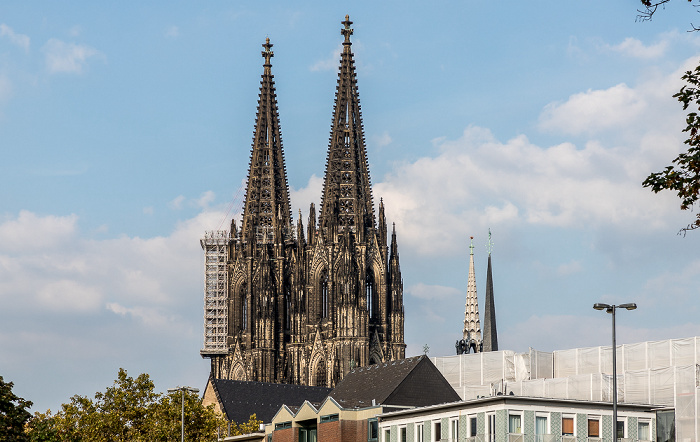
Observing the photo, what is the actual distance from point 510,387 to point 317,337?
46.7 metres

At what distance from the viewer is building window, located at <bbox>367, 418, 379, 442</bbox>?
7225 centimetres

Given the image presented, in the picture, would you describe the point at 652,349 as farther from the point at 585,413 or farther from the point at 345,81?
the point at 345,81

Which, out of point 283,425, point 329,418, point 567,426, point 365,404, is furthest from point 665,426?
point 283,425

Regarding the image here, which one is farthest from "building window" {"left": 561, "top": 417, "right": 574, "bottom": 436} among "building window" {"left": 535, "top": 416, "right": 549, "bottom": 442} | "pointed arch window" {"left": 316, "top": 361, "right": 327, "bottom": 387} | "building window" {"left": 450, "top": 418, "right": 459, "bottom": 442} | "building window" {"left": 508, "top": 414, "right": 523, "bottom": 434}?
"pointed arch window" {"left": 316, "top": 361, "right": 327, "bottom": 387}

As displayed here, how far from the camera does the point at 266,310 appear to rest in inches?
6038

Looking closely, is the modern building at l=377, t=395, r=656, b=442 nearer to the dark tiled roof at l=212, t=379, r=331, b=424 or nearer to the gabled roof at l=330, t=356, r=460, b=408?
the gabled roof at l=330, t=356, r=460, b=408

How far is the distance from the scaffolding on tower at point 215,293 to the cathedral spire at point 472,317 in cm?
2620

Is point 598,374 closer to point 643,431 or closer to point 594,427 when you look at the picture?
point 643,431

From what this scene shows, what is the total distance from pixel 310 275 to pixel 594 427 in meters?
87.0

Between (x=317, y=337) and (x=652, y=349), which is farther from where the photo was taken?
(x=317, y=337)

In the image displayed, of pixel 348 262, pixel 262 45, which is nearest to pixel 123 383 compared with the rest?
pixel 348 262

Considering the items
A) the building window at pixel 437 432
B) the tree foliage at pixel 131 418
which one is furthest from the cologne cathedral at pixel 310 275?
the building window at pixel 437 432

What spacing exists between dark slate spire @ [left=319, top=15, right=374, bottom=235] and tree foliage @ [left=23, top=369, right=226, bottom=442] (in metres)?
68.6

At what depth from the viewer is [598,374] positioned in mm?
94000
